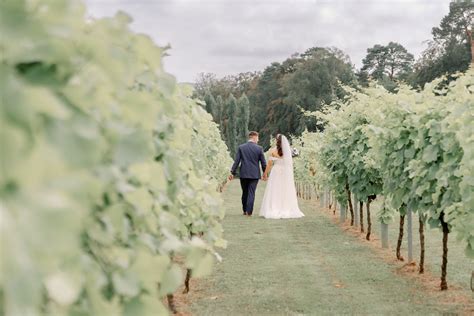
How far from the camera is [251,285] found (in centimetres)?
810

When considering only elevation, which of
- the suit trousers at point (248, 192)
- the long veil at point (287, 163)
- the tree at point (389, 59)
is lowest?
the suit trousers at point (248, 192)

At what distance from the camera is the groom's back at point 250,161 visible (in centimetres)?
1611

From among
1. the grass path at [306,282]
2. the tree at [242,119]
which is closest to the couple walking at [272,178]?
the grass path at [306,282]

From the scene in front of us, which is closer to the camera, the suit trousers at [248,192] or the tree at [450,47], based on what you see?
the suit trousers at [248,192]

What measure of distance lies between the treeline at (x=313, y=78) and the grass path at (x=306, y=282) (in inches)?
1219

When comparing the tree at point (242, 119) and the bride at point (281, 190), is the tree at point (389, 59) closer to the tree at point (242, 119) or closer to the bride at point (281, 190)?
the tree at point (242, 119)

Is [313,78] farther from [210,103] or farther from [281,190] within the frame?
[281,190]

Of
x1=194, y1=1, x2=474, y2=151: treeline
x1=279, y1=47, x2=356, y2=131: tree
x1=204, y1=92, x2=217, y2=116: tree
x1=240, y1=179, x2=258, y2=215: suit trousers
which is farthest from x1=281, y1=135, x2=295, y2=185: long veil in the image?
x1=279, y1=47, x2=356, y2=131: tree

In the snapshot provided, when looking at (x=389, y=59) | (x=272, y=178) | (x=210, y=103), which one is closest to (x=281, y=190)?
(x=272, y=178)

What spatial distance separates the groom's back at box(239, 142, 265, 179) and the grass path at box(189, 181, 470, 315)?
3.69 meters

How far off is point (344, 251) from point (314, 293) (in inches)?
126

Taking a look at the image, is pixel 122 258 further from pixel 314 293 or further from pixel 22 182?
pixel 314 293

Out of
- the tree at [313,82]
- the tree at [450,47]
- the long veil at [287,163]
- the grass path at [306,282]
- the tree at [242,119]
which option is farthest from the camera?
the tree at [313,82]

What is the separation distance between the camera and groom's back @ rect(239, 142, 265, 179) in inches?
634
